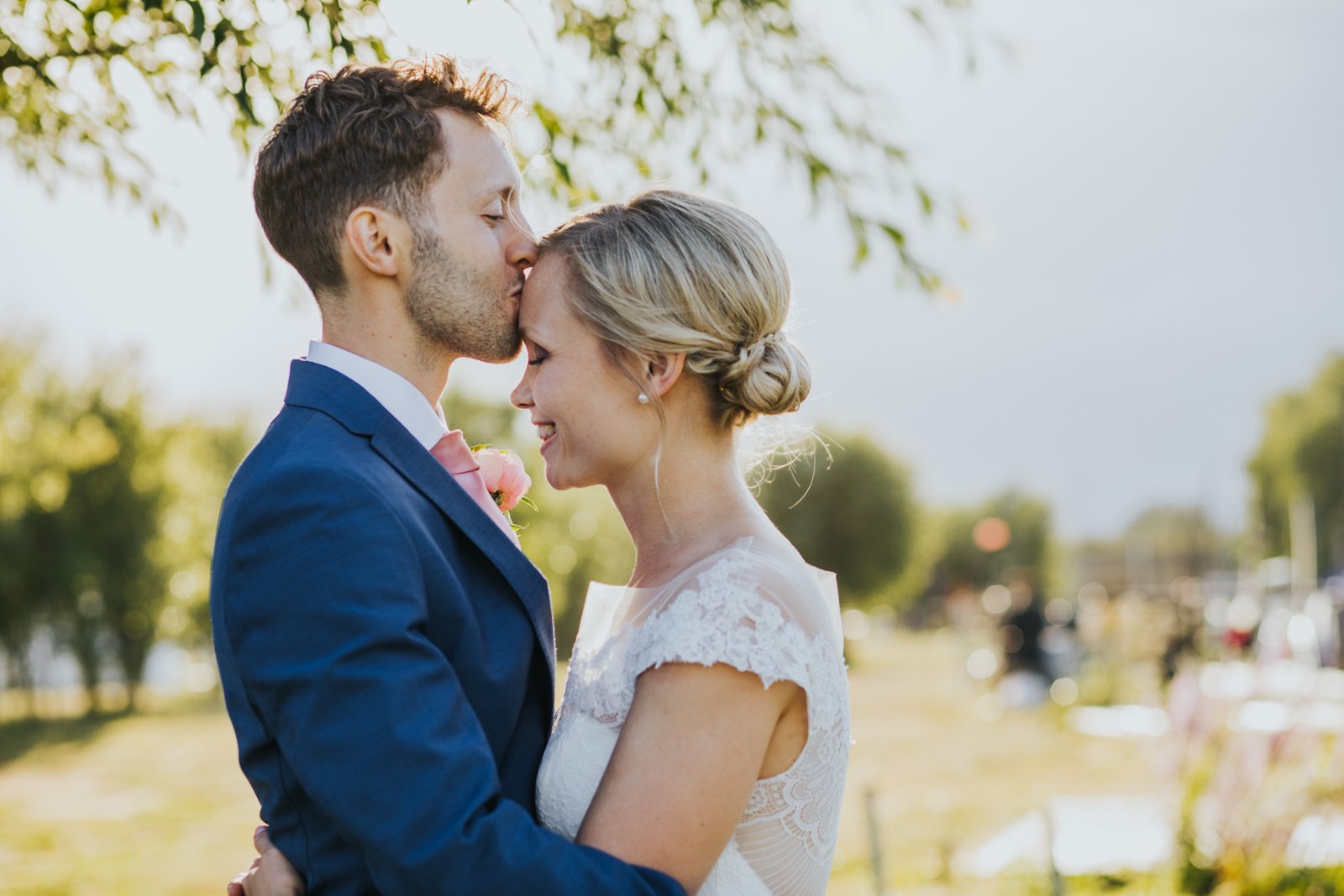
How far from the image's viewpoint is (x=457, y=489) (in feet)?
7.29

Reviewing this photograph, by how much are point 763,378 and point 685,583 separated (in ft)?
1.43

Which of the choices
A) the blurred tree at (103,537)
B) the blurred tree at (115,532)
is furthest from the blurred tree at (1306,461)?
the blurred tree at (115,532)

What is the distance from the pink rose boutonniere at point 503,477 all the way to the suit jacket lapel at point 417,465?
407mm

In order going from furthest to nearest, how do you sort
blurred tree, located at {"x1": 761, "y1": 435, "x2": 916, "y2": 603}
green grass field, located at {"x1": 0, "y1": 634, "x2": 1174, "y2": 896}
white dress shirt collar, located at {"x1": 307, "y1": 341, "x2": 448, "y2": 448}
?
blurred tree, located at {"x1": 761, "y1": 435, "x2": 916, "y2": 603}
green grass field, located at {"x1": 0, "y1": 634, "x2": 1174, "y2": 896}
white dress shirt collar, located at {"x1": 307, "y1": 341, "x2": 448, "y2": 448}

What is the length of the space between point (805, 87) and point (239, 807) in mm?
11824

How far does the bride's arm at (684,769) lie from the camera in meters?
2.03

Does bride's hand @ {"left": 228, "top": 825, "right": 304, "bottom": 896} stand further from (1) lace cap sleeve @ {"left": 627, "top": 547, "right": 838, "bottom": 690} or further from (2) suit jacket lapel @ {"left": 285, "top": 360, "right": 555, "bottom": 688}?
(1) lace cap sleeve @ {"left": 627, "top": 547, "right": 838, "bottom": 690}

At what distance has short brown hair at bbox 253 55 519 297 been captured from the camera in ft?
7.70

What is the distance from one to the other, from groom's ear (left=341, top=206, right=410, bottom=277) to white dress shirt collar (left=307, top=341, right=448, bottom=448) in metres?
0.18

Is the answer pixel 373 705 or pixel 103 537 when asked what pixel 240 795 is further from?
pixel 373 705

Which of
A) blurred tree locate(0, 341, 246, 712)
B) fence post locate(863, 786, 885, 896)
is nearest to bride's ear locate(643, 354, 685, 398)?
fence post locate(863, 786, 885, 896)

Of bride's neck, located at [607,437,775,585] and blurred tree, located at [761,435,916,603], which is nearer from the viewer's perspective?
bride's neck, located at [607,437,775,585]

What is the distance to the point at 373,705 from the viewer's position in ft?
5.86

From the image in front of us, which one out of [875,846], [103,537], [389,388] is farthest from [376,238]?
[103,537]
